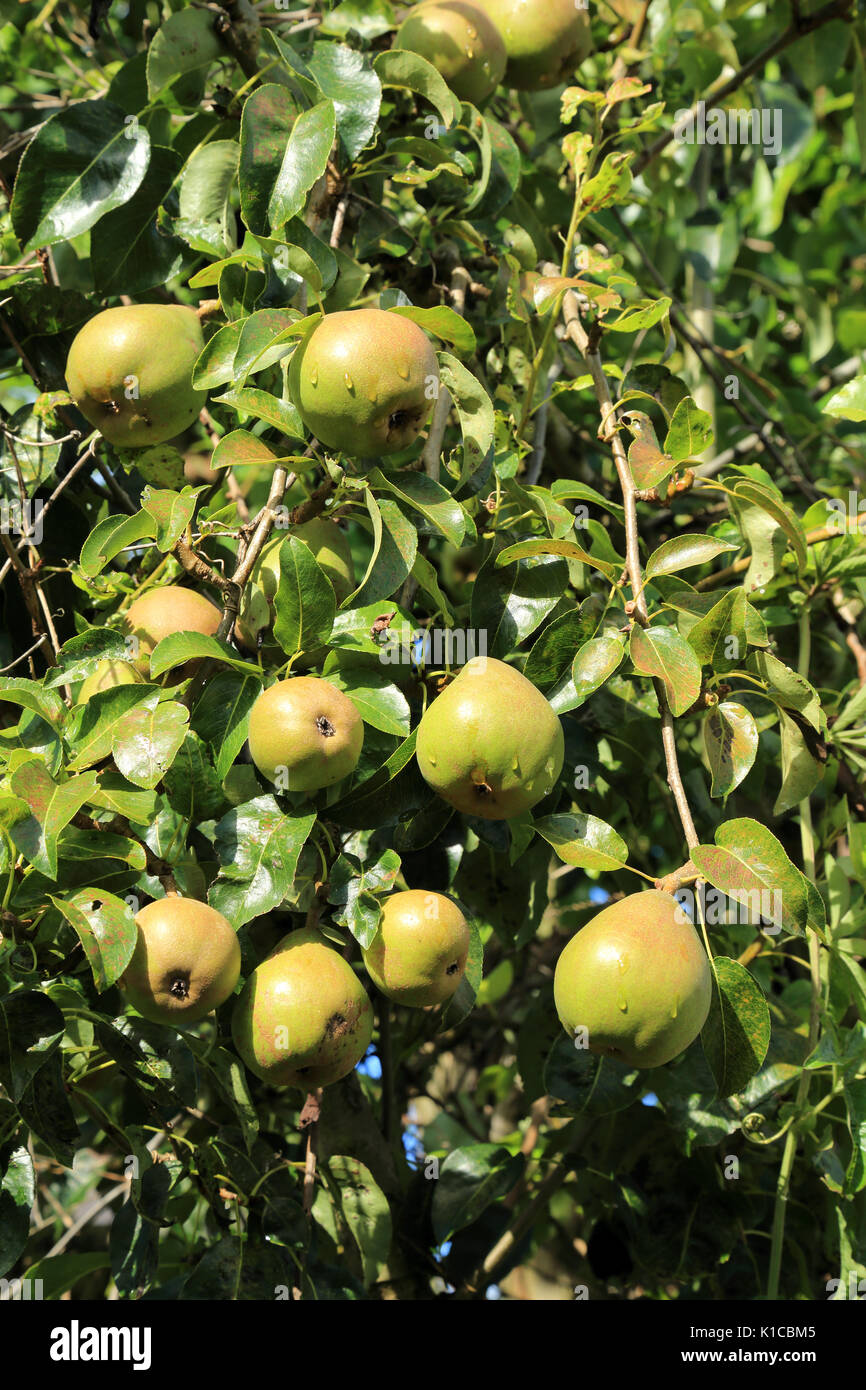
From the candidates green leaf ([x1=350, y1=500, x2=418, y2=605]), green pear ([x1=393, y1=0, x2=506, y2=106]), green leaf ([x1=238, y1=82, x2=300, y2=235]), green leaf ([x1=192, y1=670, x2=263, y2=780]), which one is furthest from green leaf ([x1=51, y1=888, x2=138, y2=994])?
green pear ([x1=393, y1=0, x2=506, y2=106])

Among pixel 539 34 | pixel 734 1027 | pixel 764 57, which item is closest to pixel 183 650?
pixel 734 1027

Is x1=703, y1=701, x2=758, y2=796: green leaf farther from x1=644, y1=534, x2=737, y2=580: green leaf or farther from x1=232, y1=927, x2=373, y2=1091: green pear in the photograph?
x1=232, y1=927, x2=373, y2=1091: green pear

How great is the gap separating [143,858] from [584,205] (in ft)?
4.00

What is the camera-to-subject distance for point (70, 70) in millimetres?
3027

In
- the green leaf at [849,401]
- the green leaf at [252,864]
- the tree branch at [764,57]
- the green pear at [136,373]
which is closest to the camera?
the green leaf at [252,864]

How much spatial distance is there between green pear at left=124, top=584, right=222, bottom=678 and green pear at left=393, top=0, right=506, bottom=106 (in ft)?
3.07

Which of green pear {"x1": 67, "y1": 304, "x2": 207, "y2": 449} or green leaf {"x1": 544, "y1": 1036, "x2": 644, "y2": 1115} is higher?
green pear {"x1": 67, "y1": 304, "x2": 207, "y2": 449}

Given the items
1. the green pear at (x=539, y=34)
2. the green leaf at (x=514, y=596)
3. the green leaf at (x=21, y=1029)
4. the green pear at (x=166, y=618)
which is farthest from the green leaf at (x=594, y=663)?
the green pear at (x=539, y=34)

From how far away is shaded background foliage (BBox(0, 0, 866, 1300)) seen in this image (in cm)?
149

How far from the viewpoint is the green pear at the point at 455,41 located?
1942mm

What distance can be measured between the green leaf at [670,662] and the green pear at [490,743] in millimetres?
136

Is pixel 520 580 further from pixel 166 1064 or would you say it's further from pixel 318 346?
pixel 166 1064

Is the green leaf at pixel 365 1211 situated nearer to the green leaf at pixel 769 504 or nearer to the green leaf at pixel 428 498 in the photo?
the green leaf at pixel 428 498

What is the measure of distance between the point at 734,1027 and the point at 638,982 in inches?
7.6
